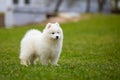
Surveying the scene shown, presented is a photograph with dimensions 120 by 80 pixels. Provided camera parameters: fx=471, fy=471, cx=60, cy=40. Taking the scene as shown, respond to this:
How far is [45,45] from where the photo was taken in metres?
11.5

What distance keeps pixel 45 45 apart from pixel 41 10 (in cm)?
3485

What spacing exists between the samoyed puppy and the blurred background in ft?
95.4

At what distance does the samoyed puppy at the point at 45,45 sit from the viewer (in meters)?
11.4

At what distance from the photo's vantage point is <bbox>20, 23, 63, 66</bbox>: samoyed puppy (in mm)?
11375

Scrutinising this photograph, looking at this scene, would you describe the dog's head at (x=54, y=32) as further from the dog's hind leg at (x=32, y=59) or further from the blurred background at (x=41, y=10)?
the blurred background at (x=41, y=10)

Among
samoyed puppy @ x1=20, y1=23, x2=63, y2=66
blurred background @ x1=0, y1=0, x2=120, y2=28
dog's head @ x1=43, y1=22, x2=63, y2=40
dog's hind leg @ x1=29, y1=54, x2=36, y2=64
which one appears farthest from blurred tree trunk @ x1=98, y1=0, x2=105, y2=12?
dog's head @ x1=43, y1=22, x2=63, y2=40

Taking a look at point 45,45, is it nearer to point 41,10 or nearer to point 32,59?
point 32,59

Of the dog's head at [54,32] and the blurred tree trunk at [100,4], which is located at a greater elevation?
the blurred tree trunk at [100,4]

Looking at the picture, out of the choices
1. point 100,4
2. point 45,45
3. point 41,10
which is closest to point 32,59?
point 45,45

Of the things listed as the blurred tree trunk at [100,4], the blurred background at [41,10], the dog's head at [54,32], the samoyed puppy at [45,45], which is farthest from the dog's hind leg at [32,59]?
the blurred tree trunk at [100,4]

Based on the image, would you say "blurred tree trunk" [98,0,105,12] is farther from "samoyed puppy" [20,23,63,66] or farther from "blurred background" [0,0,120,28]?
"samoyed puppy" [20,23,63,66]

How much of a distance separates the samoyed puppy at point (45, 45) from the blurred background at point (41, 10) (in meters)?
29.1

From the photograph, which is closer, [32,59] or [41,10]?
[32,59]

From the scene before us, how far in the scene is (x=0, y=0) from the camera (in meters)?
43.5
